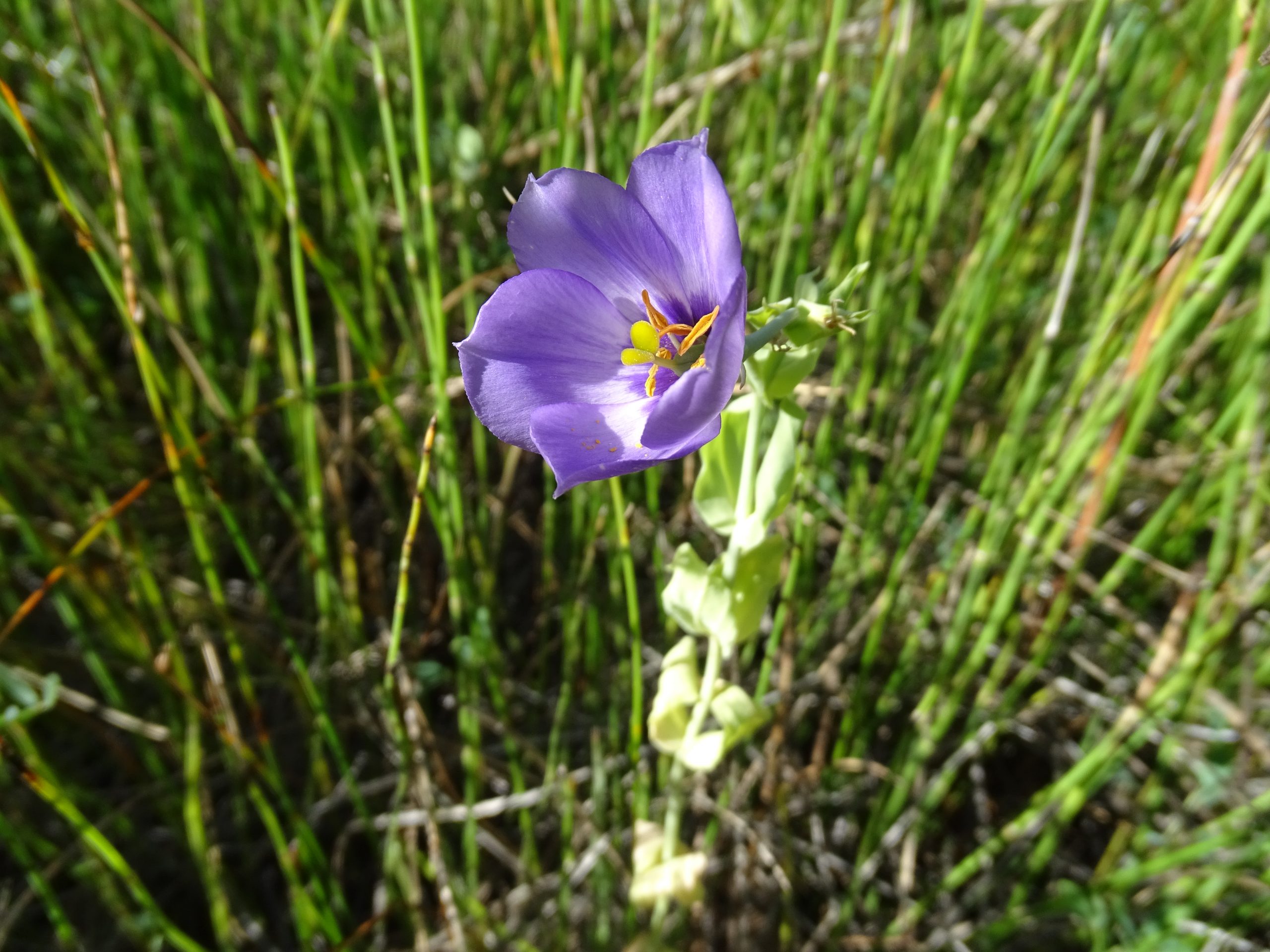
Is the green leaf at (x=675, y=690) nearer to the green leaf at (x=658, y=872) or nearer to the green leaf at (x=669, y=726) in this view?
the green leaf at (x=669, y=726)

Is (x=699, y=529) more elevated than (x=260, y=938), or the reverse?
(x=699, y=529)

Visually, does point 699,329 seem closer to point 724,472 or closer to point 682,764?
point 724,472

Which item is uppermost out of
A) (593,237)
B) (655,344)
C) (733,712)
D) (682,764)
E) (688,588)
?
(593,237)

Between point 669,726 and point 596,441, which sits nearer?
point 596,441

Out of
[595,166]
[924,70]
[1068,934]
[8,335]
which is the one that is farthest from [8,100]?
[1068,934]

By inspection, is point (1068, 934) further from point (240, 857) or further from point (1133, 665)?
point (240, 857)

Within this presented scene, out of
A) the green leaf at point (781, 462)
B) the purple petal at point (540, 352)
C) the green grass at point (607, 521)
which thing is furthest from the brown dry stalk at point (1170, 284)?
the purple petal at point (540, 352)

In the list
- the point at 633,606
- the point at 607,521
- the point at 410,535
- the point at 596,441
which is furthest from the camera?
the point at 607,521

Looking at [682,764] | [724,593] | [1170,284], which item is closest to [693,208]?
[724,593]
